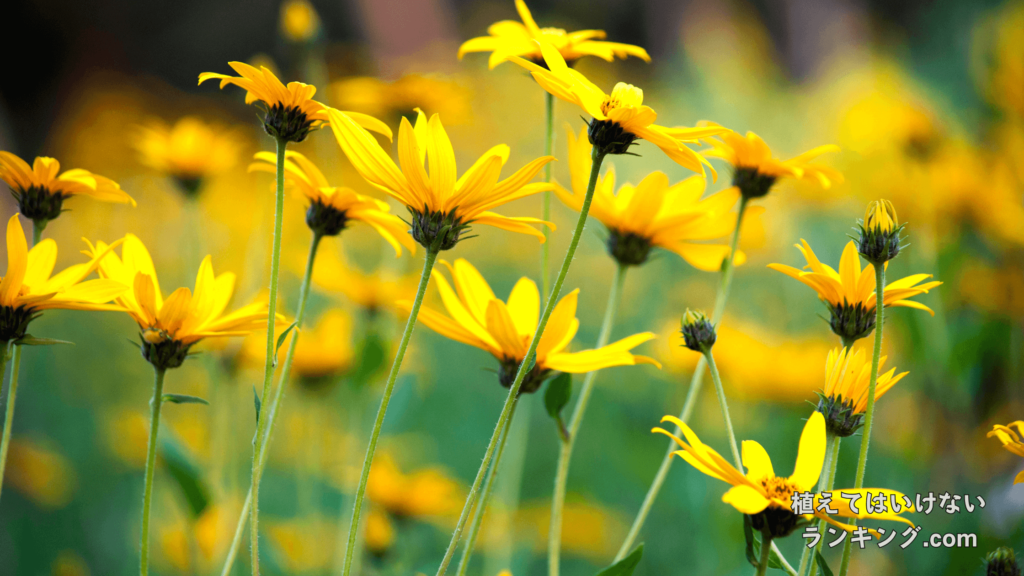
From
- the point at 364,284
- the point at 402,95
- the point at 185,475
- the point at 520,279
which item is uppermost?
the point at 402,95

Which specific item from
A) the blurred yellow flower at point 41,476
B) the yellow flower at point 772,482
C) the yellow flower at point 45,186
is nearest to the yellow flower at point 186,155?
the yellow flower at point 45,186

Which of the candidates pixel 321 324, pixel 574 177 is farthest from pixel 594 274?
pixel 574 177

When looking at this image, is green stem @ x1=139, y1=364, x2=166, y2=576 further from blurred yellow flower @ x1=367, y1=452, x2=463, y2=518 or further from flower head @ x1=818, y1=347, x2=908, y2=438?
blurred yellow flower @ x1=367, y1=452, x2=463, y2=518

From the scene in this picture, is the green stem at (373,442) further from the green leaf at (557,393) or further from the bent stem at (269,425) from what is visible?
the green leaf at (557,393)

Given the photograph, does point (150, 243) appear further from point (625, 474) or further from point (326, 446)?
point (625, 474)

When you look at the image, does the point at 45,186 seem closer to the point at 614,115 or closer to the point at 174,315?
the point at 174,315

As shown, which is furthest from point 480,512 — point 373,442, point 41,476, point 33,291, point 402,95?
Result: point 41,476
